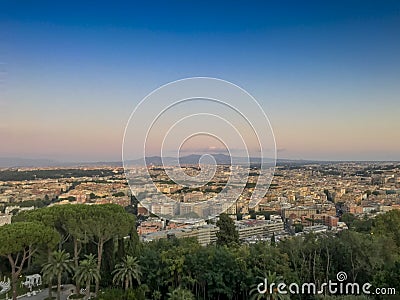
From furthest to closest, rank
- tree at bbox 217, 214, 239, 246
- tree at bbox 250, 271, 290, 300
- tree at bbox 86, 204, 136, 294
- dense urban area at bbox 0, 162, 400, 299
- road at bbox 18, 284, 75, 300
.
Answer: tree at bbox 217, 214, 239, 246, tree at bbox 86, 204, 136, 294, road at bbox 18, 284, 75, 300, dense urban area at bbox 0, 162, 400, 299, tree at bbox 250, 271, 290, 300

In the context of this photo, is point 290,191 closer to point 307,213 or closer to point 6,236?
point 307,213

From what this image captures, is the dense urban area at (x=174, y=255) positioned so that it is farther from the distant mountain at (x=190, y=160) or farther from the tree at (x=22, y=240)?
the distant mountain at (x=190, y=160)

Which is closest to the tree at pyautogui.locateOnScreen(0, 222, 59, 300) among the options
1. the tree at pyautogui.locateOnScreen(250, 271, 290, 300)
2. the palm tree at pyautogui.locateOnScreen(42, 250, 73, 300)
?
the palm tree at pyautogui.locateOnScreen(42, 250, 73, 300)

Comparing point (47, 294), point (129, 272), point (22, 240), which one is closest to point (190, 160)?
point (129, 272)

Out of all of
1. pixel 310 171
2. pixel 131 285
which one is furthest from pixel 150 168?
pixel 310 171

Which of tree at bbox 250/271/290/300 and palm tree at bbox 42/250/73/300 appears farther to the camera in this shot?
palm tree at bbox 42/250/73/300

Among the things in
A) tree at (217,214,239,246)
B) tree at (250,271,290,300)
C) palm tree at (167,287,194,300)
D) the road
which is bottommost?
the road

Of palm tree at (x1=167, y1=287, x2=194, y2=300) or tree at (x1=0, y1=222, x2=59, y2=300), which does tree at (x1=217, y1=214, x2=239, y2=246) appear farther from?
tree at (x1=0, y1=222, x2=59, y2=300)

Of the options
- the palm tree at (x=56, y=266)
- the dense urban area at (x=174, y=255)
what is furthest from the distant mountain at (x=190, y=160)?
the palm tree at (x=56, y=266)

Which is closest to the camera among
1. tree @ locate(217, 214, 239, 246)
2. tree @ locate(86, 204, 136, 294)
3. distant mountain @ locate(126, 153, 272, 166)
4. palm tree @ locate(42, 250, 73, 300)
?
distant mountain @ locate(126, 153, 272, 166)
